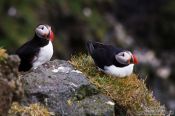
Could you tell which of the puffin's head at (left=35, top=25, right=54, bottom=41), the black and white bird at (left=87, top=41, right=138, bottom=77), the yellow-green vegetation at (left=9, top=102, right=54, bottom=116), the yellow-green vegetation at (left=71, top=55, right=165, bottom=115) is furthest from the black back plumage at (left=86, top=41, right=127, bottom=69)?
the yellow-green vegetation at (left=9, top=102, right=54, bottom=116)

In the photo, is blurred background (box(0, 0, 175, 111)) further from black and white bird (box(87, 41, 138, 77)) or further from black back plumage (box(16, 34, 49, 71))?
black back plumage (box(16, 34, 49, 71))

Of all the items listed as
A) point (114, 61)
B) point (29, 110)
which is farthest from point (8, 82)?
point (114, 61)

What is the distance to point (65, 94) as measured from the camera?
6.74 meters

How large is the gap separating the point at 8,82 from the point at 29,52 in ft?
3.26

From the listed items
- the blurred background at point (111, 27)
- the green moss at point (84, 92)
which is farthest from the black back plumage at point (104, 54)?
the blurred background at point (111, 27)

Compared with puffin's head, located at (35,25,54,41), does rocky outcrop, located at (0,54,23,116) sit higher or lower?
lower

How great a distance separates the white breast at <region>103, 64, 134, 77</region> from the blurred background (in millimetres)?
5760

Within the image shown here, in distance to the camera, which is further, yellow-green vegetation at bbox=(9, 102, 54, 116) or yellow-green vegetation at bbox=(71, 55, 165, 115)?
yellow-green vegetation at bbox=(71, 55, 165, 115)

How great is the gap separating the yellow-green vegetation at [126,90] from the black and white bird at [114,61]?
8 cm

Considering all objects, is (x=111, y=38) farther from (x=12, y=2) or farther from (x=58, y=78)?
(x=58, y=78)

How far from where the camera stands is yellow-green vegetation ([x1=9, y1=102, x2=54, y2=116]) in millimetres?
6359

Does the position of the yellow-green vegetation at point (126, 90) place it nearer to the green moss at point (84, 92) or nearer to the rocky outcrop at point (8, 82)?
the green moss at point (84, 92)

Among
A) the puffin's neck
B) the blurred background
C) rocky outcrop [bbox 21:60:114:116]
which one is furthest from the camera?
the blurred background

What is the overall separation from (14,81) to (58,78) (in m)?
0.90
